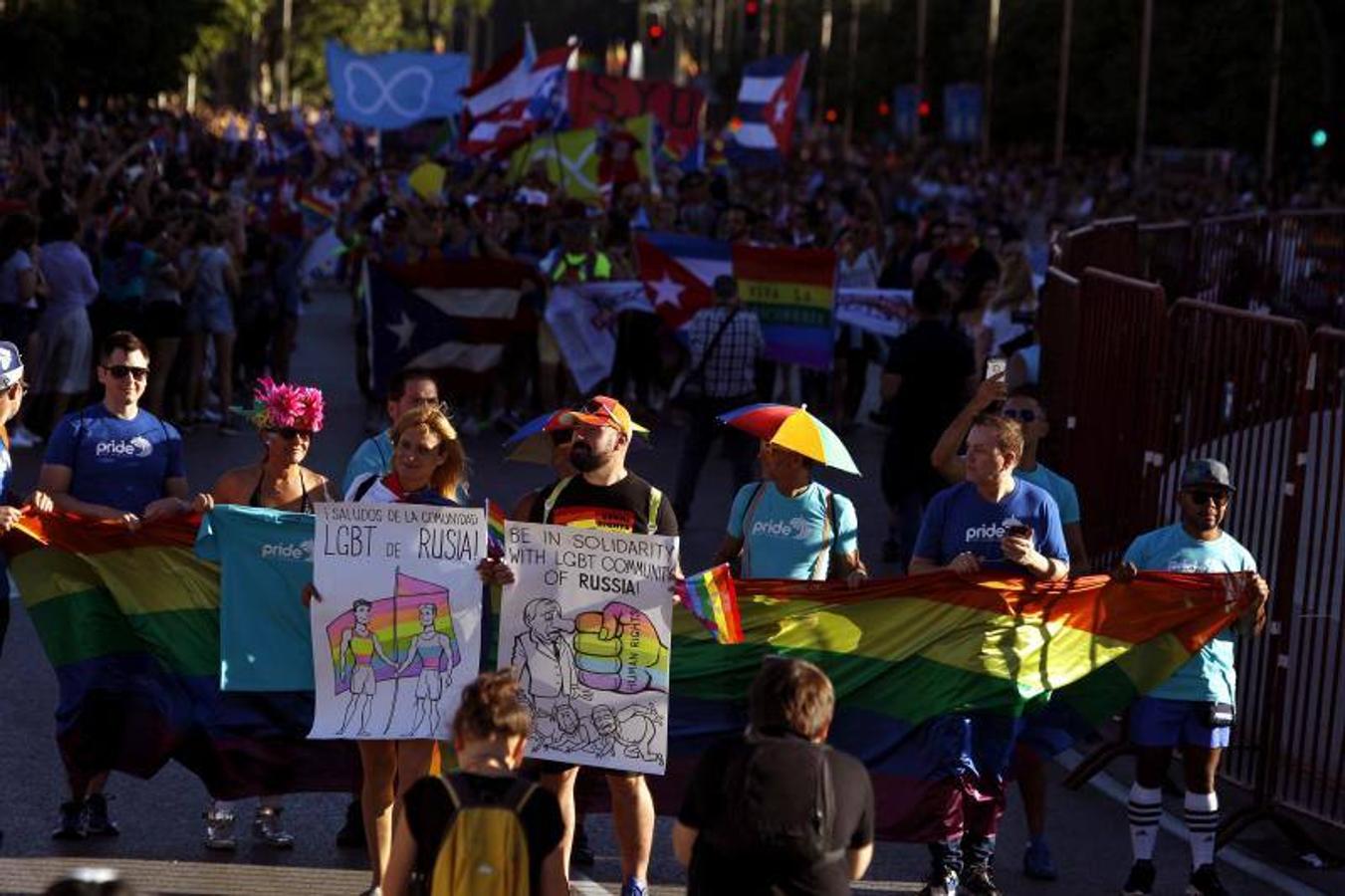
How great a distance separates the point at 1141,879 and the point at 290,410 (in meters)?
3.39

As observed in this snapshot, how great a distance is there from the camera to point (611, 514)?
319 inches

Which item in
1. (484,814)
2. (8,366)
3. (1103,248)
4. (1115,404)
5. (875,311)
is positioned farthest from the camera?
(875,311)

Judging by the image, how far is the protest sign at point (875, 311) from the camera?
20.9m

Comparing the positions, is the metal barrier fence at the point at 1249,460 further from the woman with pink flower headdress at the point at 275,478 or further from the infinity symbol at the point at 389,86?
the infinity symbol at the point at 389,86

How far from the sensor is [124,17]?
4975cm

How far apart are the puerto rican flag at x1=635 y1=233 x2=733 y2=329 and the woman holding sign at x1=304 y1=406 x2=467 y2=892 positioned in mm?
11888

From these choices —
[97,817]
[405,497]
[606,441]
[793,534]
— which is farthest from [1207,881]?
[97,817]

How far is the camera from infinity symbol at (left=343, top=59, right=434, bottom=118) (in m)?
38.1

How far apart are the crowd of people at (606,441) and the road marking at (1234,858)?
0.46 metres

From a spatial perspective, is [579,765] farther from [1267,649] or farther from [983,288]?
[983,288]

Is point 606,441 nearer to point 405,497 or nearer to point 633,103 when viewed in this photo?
point 405,497

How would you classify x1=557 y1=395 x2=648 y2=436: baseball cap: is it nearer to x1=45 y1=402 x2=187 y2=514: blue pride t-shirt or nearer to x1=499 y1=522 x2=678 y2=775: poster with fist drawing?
x1=499 y1=522 x2=678 y2=775: poster with fist drawing

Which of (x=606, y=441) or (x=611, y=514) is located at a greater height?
(x=606, y=441)

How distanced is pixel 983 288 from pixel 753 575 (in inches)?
350
